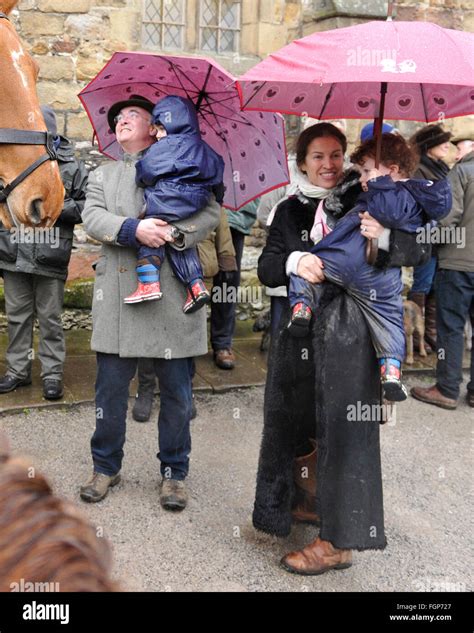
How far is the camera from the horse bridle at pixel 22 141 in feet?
12.1

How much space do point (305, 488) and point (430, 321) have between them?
14.7 feet

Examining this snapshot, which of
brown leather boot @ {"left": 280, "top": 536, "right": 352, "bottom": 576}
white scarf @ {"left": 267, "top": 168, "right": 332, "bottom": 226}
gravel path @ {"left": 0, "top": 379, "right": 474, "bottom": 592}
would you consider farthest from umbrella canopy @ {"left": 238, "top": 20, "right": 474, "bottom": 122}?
gravel path @ {"left": 0, "top": 379, "right": 474, "bottom": 592}

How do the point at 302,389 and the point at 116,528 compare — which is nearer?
the point at 302,389

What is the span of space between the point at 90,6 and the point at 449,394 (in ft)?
16.2

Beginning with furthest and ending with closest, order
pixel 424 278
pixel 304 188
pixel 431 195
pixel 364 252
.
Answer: pixel 424 278, pixel 304 188, pixel 364 252, pixel 431 195

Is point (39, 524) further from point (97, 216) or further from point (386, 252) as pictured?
point (97, 216)

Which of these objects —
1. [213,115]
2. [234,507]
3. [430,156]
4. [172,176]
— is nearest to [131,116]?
[172,176]

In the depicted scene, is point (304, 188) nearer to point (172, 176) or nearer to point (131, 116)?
point (172, 176)

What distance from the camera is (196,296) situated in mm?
3771

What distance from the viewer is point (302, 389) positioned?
354cm

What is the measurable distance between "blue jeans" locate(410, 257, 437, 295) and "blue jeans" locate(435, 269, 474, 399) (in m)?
1.28

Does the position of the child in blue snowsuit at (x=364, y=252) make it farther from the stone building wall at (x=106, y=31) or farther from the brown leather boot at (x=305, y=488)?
the stone building wall at (x=106, y=31)

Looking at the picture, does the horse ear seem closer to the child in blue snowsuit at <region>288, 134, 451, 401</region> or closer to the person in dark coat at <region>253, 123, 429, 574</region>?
the person in dark coat at <region>253, 123, 429, 574</region>
